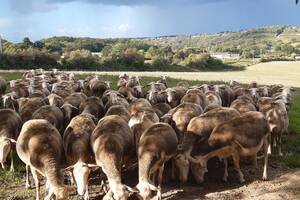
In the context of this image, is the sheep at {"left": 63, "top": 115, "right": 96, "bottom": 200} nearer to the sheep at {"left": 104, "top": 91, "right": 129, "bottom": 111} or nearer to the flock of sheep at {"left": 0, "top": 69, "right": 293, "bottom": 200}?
the flock of sheep at {"left": 0, "top": 69, "right": 293, "bottom": 200}

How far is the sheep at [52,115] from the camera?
13.2 m

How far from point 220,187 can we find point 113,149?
2.75 metres

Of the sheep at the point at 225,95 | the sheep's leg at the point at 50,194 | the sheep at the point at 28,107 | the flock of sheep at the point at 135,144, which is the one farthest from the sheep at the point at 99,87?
the sheep's leg at the point at 50,194

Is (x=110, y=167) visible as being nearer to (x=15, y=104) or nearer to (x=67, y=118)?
(x=67, y=118)

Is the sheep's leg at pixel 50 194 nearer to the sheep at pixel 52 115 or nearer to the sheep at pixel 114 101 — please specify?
the sheep at pixel 52 115

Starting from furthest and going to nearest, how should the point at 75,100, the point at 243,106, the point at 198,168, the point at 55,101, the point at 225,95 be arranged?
the point at 225,95, the point at 75,100, the point at 55,101, the point at 243,106, the point at 198,168

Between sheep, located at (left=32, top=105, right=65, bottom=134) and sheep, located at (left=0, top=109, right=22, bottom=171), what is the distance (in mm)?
586

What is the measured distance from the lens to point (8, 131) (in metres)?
12.3

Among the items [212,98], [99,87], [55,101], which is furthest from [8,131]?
[99,87]

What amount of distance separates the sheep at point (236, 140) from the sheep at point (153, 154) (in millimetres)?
799

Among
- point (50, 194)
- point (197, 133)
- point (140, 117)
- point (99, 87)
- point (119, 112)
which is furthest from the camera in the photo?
point (99, 87)

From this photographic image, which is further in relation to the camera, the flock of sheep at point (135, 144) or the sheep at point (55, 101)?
the sheep at point (55, 101)

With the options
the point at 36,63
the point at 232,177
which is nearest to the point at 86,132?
the point at 232,177

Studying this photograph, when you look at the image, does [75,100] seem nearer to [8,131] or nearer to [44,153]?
[8,131]
